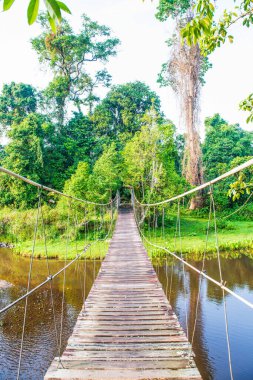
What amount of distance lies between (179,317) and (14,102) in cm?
1307

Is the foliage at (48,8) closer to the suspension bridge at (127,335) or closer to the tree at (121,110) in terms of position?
the suspension bridge at (127,335)

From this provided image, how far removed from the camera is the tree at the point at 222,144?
53.9ft

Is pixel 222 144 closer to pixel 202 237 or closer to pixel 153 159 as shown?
pixel 202 237

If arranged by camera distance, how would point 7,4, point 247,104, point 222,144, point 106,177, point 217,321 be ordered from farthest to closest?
1. point 222,144
2. point 106,177
3. point 217,321
4. point 247,104
5. point 7,4

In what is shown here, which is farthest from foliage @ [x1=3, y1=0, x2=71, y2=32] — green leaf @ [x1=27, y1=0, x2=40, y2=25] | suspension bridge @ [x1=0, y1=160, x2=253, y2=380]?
suspension bridge @ [x1=0, y1=160, x2=253, y2=380]

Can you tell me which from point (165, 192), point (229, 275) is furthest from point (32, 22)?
point (165, 192)

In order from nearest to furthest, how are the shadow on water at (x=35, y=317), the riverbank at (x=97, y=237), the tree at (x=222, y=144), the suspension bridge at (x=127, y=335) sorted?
the suspension bridge at (x=127, y=335)
the shadow on water at (x=35, y=317)
the riverbank at (x=97, y=237)
the tree at (x=222, y=144)

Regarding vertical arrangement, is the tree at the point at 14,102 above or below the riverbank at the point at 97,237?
above

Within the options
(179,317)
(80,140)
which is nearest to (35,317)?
(179,317)

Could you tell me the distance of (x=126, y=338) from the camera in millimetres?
2135

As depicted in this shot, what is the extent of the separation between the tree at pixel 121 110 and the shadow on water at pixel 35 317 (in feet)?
28.7

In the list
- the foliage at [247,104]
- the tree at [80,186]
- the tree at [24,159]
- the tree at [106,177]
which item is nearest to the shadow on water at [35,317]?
the tree at [80,186]

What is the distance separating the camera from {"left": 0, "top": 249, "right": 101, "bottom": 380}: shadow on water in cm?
441

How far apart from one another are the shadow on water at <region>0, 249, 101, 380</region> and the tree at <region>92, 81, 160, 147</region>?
8.74m
